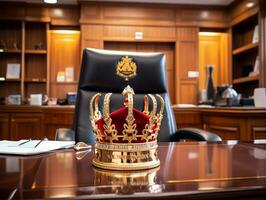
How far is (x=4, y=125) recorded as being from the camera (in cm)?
347

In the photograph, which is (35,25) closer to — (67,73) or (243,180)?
(67,73)

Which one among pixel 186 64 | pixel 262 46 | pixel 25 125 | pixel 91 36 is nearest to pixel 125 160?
pixel 25 125

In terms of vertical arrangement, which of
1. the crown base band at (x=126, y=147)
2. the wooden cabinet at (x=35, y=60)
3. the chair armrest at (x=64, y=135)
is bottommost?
the chair armrest at (x=64, y=135)

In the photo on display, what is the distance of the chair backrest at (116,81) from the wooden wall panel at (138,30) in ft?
9.07

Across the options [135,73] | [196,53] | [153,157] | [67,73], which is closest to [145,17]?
[196,53]

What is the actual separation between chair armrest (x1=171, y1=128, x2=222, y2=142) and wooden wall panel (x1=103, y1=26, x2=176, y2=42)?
122 inches

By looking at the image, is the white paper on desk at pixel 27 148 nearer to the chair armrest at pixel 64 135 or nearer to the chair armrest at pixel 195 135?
the chair armrest at pixel 64 135

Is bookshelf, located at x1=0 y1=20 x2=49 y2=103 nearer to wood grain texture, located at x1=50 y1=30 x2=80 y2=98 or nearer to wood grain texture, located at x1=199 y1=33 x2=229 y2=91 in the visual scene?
wood grain texture, located at x1=50 y1=30 x2=80 y2=98

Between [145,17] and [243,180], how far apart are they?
13.3 feet

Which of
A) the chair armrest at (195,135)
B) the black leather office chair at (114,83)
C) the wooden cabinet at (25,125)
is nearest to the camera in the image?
the chair armrest at (195,135)

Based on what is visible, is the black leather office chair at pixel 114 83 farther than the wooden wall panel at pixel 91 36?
No

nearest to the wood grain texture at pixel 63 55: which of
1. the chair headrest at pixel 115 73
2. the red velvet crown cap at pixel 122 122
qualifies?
the chair headrest at pixel 115 73

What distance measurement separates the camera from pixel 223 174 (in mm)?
570

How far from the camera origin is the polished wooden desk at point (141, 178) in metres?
0.46
